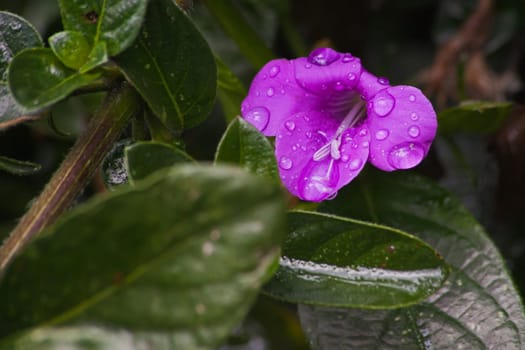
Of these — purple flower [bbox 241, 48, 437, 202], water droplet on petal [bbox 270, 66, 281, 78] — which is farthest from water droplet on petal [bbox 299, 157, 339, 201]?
water droplet on petal [bbox 270, 66, 281, 78]

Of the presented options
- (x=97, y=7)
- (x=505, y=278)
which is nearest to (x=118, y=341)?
(x=97, y=7)

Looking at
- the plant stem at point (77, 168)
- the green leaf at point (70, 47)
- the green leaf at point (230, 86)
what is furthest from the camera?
the green leaf at point (230, 86)

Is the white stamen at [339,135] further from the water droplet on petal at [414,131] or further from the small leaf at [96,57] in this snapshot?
the small leaf at [96,57]

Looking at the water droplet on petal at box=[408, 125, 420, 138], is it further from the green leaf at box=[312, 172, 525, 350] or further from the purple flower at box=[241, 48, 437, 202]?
the green leaf at box=[312, 172, 525, 350]

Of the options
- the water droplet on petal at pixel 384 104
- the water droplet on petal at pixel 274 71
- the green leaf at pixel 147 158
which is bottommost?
the water droplet on petal at pixel 384 104

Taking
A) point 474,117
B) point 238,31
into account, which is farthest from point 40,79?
point 474,117

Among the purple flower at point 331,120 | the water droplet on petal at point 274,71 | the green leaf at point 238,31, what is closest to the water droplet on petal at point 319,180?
the purple flower at point 331,120

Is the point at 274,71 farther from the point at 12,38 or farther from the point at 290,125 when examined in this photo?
the point at 12,38
